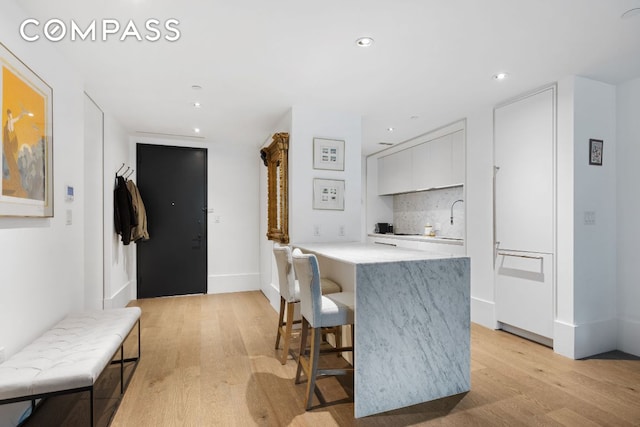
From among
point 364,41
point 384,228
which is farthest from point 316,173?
point 384,228

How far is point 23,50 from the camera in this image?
1.97 m

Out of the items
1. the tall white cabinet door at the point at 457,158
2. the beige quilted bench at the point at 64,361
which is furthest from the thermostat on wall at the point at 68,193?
the tall white cabinet door at the point at 457,158

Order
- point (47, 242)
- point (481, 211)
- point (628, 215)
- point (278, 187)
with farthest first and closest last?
1. point (278, 187)
2. point (481, 211)
3. point (628, 215)
4. point (47, 242)

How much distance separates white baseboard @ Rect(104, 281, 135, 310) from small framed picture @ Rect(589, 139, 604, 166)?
16.6 ft

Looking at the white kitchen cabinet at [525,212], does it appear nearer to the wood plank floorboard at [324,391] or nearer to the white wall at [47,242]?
the wood plank floorboard at [324,391]

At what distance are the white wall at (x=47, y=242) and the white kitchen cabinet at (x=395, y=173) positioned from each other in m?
4.26

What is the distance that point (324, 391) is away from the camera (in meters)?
2.33

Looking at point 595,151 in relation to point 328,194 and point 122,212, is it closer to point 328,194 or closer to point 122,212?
point 328,194

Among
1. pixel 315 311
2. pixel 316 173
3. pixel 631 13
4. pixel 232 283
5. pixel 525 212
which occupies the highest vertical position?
pixel 631 13

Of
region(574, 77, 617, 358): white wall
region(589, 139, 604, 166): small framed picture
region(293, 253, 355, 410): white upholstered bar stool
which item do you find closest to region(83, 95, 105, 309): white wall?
region(293, 253, 355, 410): white upholstered bar stool

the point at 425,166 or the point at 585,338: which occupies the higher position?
the point at 425,166

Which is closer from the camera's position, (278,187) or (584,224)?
(584,224)

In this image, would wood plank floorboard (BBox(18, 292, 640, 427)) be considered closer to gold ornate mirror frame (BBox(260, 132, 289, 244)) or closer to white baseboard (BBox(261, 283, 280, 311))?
white baseboard (BBox(261, 283, 280, 311))

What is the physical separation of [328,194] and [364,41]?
5.62 ft
